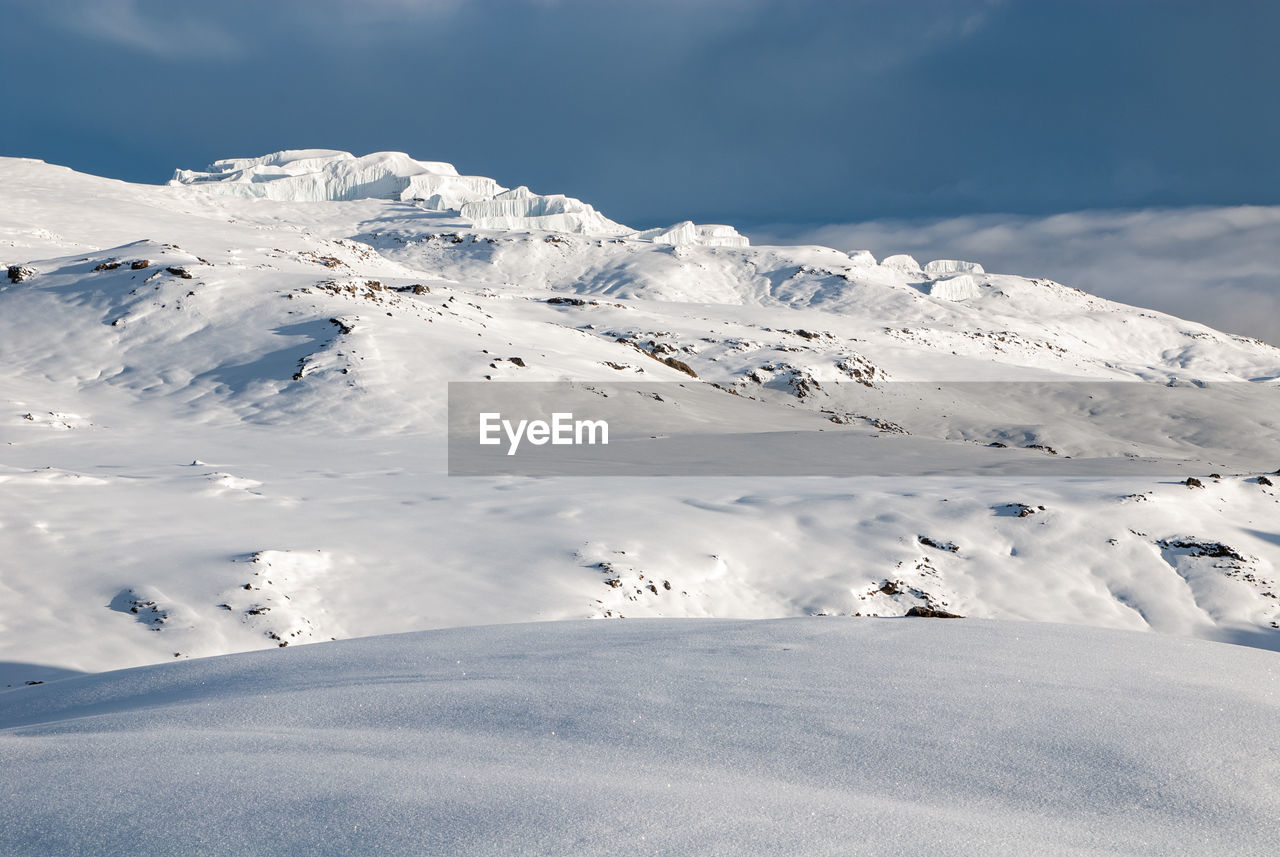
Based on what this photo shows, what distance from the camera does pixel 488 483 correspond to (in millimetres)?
14094

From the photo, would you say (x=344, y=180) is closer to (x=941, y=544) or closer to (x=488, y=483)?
(x=488, y=483)

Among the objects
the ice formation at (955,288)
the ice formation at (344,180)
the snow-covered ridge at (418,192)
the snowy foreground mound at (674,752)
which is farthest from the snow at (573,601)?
the ice formation at (344,180)

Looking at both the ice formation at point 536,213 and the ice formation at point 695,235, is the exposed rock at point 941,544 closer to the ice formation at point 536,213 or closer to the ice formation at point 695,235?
the ice formation at point 695,235

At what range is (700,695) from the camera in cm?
383

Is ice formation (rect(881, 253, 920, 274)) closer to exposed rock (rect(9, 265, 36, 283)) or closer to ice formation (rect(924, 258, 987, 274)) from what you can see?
ice formation (rect(924, 258, 987, 274))

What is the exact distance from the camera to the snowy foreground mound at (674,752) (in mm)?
2273

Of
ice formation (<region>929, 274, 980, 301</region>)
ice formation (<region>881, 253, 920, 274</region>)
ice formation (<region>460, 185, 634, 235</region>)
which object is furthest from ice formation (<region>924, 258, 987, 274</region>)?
ice formation (<region>460, 185, 634, 235</region>)

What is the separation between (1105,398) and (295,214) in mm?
80320

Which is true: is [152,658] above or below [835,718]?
below

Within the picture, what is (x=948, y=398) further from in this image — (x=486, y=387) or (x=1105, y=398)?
(x=486, y=387)

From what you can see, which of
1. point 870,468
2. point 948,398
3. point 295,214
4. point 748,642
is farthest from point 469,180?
point 748,642

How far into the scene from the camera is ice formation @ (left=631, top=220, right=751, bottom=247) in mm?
106081

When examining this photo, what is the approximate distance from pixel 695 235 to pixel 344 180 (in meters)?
50.6

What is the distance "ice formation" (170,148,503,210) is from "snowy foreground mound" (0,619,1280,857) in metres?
109
